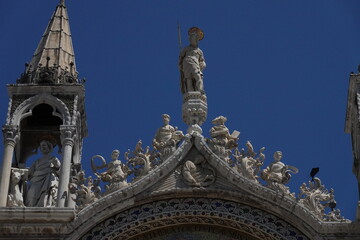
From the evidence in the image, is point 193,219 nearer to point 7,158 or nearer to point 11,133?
point 7,158

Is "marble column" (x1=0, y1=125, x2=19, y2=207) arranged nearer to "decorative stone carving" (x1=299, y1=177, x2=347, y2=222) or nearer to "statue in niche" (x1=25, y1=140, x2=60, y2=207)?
"statue in niche" (x1=25, y1=140, x2=60, y2=207)

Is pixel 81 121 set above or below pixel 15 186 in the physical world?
above

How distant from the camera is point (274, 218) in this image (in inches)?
710

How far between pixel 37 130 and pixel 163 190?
9.83 ft

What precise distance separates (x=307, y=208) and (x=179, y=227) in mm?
1827

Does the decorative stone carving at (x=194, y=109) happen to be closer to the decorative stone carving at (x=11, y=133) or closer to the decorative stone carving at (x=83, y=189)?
the decorative stone carving at (x=83, y=189)

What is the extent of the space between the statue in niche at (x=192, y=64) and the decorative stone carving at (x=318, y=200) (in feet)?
8.55

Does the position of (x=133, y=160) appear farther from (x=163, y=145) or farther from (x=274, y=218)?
(x=274, y=218)

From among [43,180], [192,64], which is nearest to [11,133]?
[43,180]

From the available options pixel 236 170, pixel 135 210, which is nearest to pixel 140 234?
pixel 135 210

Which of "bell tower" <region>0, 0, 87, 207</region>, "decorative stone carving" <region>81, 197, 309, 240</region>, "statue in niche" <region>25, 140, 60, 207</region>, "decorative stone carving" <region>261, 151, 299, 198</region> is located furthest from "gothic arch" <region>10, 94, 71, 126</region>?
"decorative stone carving" <region>261, 151, 299, 198</region>

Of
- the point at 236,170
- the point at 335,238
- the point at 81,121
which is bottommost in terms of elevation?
the point at 335,238

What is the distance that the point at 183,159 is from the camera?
61.0ft

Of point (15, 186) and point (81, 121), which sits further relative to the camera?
point (81, 121)
